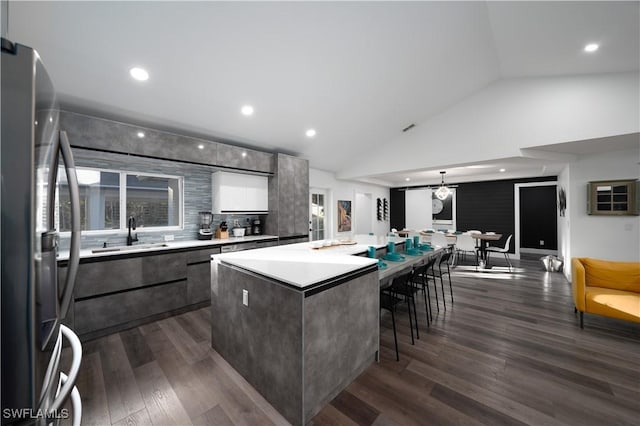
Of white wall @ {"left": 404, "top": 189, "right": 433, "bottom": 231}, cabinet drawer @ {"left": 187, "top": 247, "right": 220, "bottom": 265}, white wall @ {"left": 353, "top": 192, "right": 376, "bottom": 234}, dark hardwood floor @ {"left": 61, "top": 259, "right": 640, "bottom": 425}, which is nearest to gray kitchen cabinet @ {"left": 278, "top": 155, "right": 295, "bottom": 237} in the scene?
cabinet drawer @ {"left": 187, "top": 247, "right": 220, "bottom": 265}

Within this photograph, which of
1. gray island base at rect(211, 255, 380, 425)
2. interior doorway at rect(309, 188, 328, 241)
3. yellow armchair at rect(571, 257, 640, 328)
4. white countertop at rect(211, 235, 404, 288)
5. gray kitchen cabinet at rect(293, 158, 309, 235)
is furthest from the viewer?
interior doorway at rect(309, 188, 328, 241)

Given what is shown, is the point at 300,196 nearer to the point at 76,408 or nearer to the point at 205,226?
the point at 205,226

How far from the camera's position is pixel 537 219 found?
7.56 m

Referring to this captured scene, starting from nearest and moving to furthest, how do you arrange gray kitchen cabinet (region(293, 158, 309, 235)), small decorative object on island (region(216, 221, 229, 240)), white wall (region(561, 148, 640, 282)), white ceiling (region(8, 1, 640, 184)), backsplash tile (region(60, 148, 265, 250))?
white ceiling (region(8, 1, 640, 184)) → backsplash tile (region(60, 148, 265, 250)) → white wall (region(561, 148, 640, 282)) → small decorative object on island (region(216, 221, 229, 240)) → gray kitchen cabinet (region(293, 158, 309, 235))

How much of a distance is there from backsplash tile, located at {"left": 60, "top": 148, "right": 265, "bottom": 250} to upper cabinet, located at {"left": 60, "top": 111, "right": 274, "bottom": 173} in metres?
0.13

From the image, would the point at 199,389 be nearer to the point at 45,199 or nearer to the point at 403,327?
the point at 45,199

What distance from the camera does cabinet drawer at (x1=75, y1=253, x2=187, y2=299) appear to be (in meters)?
2.56

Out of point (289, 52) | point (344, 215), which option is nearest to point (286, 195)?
point (289, 52)

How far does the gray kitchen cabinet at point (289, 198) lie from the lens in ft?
14.7

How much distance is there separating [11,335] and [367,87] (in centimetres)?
409

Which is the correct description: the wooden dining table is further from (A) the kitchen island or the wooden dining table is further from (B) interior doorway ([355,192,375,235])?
(A) the kitchen island

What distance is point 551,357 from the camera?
228 cm

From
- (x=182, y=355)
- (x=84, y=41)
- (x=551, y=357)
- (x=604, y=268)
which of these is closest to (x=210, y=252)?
(x=182, y=355)

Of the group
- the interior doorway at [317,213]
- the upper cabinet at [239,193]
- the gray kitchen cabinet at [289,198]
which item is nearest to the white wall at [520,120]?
the interior doorway at [317,213]
